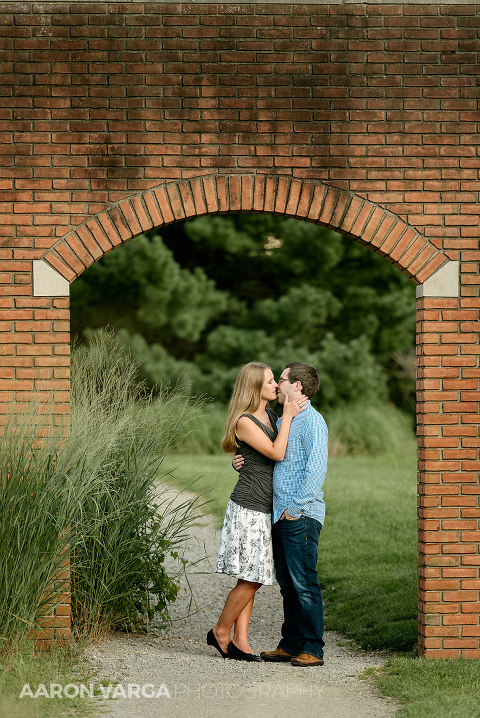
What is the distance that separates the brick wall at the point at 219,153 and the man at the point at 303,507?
711 millimetres

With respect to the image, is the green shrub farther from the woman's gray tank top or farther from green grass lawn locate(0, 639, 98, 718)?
green grass lawn locate(0, 639, 98, 718)

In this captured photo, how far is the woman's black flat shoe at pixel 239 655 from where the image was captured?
5.54m

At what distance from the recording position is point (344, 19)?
5668mm

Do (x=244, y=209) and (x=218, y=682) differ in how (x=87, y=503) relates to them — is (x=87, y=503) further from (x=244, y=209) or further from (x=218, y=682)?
(x=244, y=209)

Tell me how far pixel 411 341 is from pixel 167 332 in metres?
5.90

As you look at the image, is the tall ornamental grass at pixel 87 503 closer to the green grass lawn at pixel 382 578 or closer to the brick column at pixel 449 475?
the green grass lawn at pixel 382 578

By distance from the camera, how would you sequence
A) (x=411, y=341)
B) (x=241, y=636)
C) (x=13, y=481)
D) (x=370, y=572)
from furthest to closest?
(x=411, y=341) → (x=370, y=572) → (x=241, y=636) → (x=13, y=481)

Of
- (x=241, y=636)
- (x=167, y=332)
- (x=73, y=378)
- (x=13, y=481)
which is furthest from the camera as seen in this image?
(x=167, y=332)

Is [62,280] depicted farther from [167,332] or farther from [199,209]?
[167,332]

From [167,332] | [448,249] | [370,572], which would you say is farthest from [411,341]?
[448,249]

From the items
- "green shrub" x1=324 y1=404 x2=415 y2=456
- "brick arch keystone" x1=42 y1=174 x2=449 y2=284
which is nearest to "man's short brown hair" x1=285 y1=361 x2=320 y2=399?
"brick arch keystone" x1=42 y1=174 x2=449 y2=284

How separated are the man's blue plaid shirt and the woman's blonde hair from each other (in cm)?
30

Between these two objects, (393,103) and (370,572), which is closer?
(393,103)

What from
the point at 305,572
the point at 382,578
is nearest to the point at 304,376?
the point at 305,572
